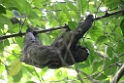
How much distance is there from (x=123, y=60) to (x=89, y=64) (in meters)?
0.29

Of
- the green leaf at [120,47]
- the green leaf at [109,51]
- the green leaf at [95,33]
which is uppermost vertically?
the green leaf at [95,33]

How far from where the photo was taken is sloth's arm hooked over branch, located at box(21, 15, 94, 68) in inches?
63.6

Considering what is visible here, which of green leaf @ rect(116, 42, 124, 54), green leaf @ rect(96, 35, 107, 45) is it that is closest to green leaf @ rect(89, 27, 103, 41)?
green leaf @ rect(96, 35, 107, 45)

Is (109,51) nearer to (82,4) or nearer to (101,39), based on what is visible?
(101,39)

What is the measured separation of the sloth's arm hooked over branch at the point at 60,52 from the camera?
1616 millimetres

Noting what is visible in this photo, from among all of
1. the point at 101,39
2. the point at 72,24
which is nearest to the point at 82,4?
the point at 72,24

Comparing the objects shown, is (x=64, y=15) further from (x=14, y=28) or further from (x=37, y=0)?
(x=14, y=28)

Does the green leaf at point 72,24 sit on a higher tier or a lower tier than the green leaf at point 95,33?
higher

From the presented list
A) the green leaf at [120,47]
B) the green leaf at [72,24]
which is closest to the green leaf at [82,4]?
the green leaf at [72,24]

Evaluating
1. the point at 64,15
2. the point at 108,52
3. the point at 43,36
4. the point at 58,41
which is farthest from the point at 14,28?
the point at 108,52

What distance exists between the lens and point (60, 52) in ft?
5.50

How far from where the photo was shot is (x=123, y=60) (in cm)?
216

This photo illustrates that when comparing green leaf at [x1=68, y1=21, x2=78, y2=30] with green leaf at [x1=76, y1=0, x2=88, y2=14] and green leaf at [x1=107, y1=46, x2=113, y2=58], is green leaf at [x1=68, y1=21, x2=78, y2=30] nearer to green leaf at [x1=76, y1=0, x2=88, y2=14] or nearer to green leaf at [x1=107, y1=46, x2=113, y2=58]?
green leaf at [x1=76, y1=0, x2=88, y2=14]

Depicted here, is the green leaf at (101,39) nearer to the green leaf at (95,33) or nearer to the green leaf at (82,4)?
the green leaf at (95,33)
